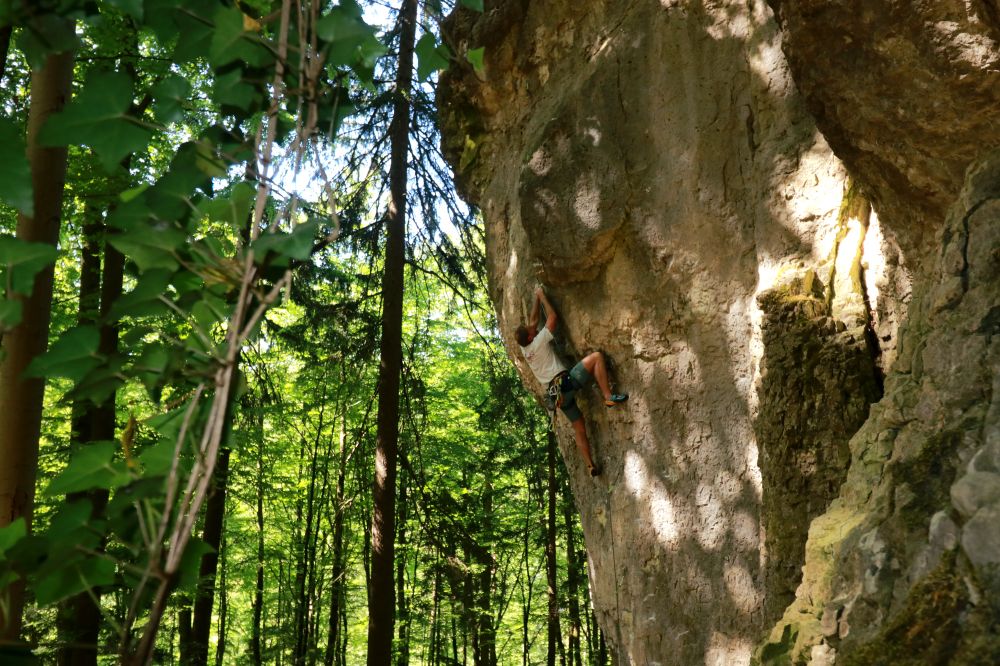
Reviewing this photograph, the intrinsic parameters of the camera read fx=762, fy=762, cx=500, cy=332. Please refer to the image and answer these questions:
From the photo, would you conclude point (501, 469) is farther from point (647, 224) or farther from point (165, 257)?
point (165, 257)

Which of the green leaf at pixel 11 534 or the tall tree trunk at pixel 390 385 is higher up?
the tall tree trunk at pixel 390 385

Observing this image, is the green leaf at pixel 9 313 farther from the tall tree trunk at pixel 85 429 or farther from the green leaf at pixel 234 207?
the tall tree trunk at pixel 85 429

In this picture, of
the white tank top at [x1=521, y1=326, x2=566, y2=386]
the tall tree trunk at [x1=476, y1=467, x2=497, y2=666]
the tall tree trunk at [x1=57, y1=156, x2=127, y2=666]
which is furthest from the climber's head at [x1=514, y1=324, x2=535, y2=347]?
the tall tree trunk at [x1=476, y1=467, x2=497, y2=666]

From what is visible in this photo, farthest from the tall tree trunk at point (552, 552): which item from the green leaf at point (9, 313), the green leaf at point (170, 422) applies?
the green leaf at point (9, 313)

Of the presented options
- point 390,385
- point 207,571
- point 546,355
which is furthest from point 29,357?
point 207,571

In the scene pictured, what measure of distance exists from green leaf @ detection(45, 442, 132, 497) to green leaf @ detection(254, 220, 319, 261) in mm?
338

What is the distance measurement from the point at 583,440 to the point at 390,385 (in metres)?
3.17

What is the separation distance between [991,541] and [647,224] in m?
6.48

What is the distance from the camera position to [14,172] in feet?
3.31

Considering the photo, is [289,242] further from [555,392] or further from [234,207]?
[555,392]

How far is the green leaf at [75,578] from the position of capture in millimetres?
1007

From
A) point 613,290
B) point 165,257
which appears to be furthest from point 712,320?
point 165,257

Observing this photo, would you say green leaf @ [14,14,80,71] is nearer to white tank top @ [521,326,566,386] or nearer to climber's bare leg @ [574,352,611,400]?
climber's bare leg @ [574,352,611,400]

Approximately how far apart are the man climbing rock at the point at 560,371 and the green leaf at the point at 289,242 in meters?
7.77
